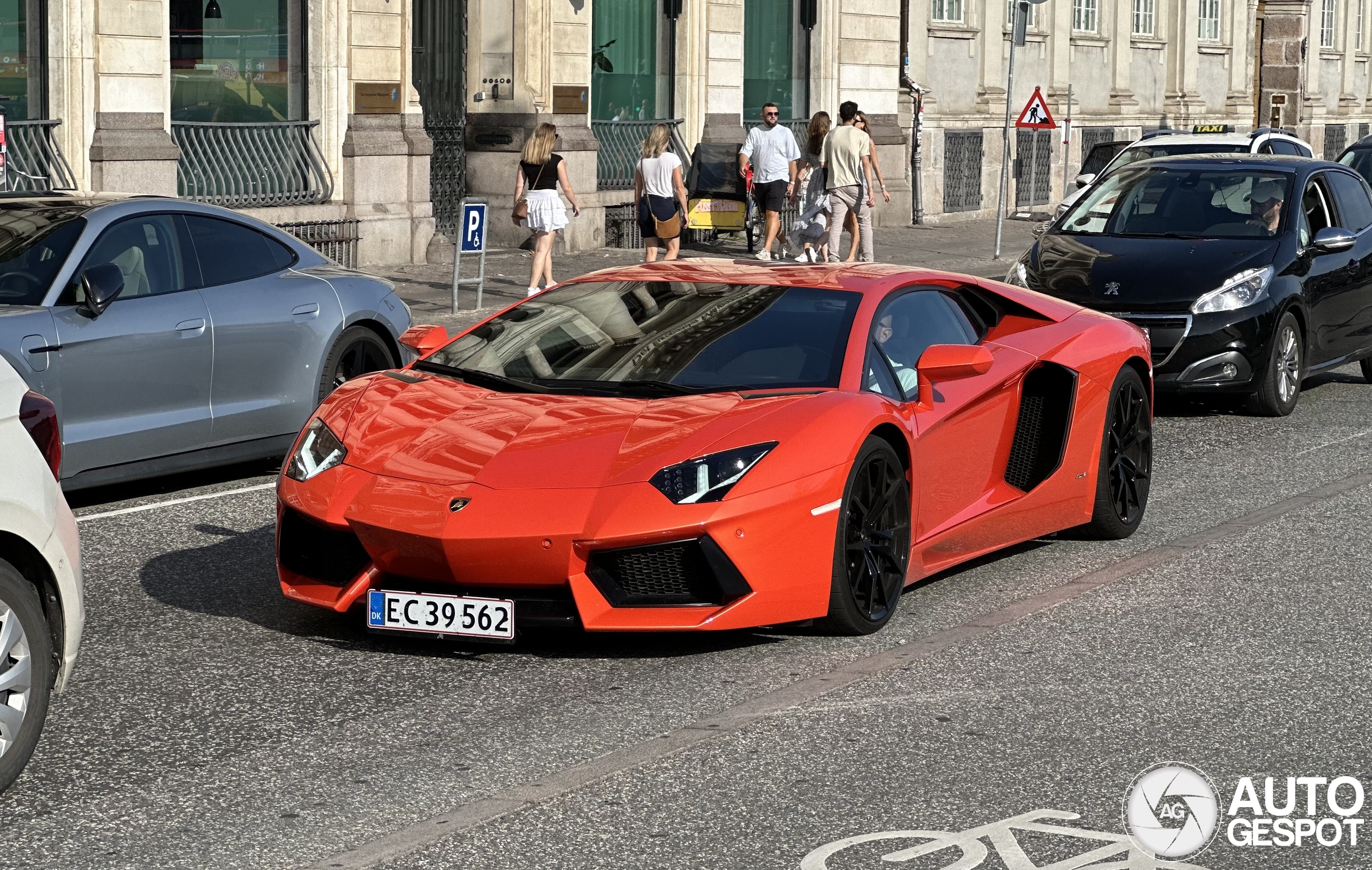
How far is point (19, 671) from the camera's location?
17.3ft

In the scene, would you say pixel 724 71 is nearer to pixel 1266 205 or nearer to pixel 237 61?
pixel 237 61

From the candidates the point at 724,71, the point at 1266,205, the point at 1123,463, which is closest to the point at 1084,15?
the point at 724,71

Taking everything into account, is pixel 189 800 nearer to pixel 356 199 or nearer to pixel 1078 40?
pixel 356 199

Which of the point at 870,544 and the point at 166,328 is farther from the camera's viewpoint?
the point at 166,328

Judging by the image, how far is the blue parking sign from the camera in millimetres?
18469

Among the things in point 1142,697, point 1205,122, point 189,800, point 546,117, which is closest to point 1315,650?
point 1142,697

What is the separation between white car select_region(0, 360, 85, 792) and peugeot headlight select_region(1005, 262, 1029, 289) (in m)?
8.81

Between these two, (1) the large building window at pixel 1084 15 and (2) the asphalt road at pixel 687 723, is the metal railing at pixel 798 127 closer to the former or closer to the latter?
(1) the large building window at pixel 1084 15

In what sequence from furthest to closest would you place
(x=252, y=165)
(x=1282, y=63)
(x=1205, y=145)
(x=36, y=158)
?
(x=1282, y=63)
(x=1205, y=145)
(x=252, y=165)
(x=36, y=158)

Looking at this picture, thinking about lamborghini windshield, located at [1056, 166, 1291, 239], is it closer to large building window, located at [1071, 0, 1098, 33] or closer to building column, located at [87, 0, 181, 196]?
building column, located at [87, 0, 181, 196]

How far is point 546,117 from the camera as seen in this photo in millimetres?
24828

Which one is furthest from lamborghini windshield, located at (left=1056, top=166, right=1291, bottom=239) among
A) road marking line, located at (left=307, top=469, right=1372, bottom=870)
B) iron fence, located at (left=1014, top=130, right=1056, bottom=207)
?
iron fence, located at (left=1014, top=130, right=1056, bottom=207)

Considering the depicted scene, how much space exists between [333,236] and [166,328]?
12.3 meters

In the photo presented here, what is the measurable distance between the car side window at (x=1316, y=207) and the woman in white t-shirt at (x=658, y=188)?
8.19 meters
